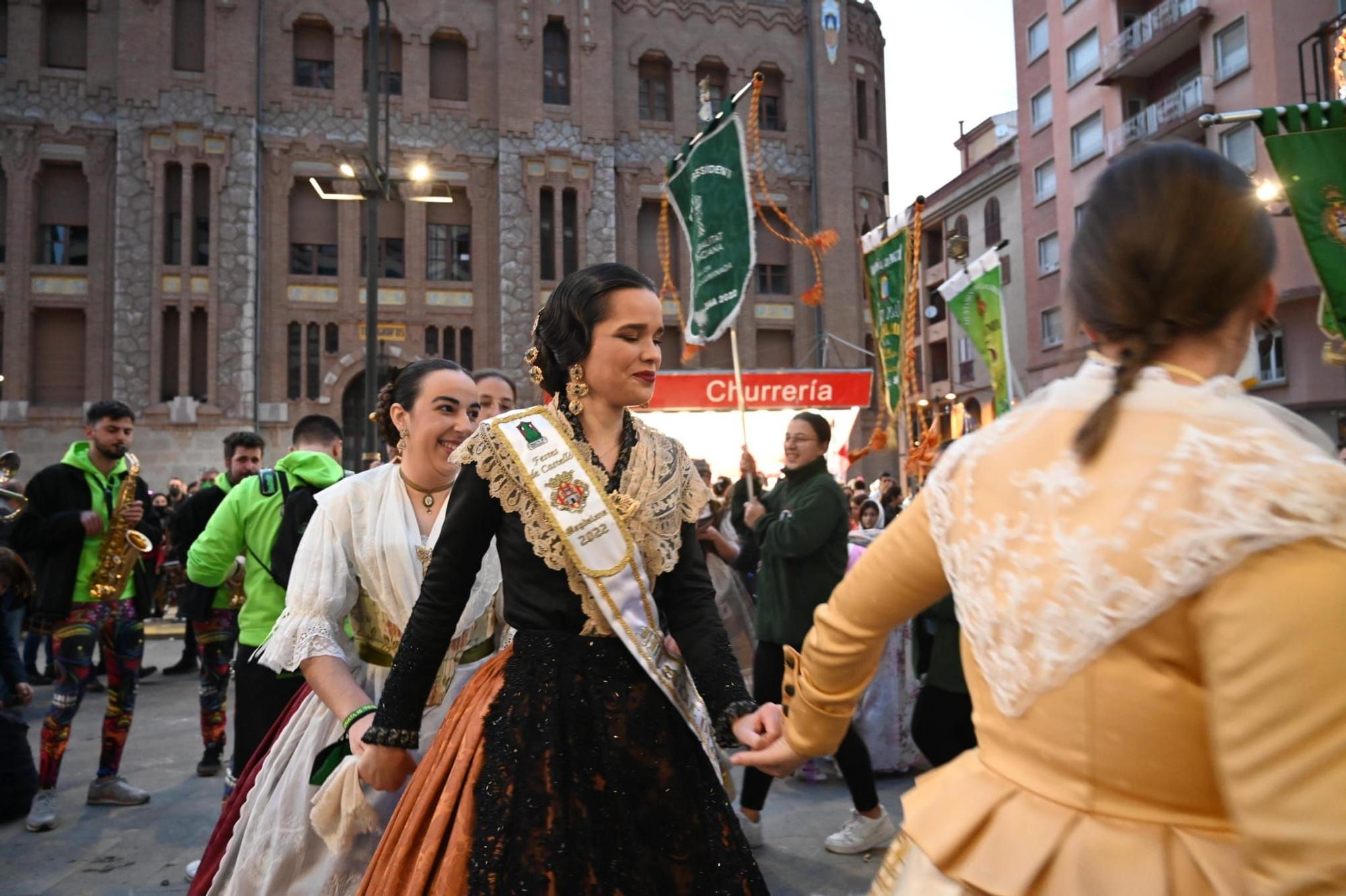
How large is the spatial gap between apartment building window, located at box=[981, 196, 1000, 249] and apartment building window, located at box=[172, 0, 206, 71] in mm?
25366

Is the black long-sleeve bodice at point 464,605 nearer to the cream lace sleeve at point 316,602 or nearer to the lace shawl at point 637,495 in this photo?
the lace shawl at point 637,495

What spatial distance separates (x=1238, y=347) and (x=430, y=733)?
2141mm

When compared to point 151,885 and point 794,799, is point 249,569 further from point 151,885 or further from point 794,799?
point 794,799

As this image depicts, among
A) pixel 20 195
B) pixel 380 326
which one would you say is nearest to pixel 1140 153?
pixel 380 326

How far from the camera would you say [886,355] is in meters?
9.09

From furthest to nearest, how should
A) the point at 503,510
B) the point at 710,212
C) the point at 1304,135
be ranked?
the point at 710,212 → the point at 1304,135 → the point at 503,510

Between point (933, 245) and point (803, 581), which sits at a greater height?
point (933, 245)

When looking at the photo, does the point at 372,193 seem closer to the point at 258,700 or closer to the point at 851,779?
the point at 258,700

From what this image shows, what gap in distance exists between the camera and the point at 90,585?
5441 mm

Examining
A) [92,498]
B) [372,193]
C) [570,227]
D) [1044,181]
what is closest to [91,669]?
[92,498]

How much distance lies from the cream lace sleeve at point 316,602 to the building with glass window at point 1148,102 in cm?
1633

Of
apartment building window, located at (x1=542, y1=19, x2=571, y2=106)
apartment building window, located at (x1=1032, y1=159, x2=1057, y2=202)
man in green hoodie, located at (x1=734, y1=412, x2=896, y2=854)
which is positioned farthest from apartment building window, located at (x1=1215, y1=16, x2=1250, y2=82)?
man in green hoodie, located at (x1=734, y1=412, x2=896, y2=854)

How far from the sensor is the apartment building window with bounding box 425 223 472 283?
26.2m

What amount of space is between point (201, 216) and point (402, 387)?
25.0 m
